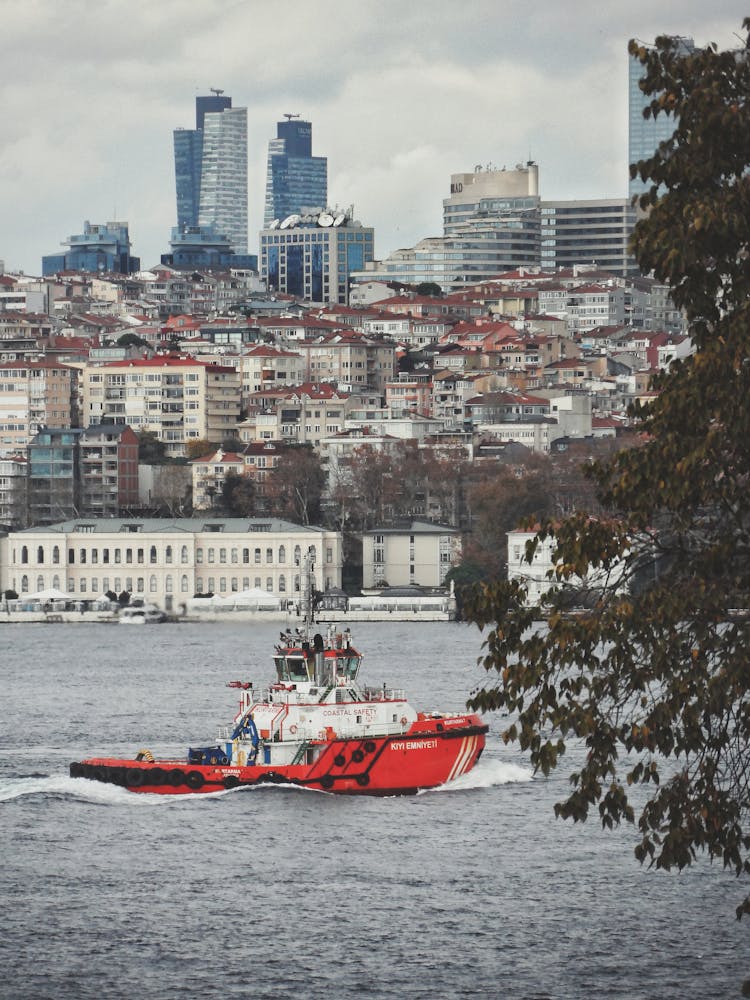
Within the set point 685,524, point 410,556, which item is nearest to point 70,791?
point 685,524

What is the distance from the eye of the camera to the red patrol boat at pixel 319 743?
3359 centimetres

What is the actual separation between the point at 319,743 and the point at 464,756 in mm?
2193

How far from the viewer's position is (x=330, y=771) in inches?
1321

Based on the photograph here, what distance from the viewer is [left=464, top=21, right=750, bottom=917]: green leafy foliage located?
14.5 m

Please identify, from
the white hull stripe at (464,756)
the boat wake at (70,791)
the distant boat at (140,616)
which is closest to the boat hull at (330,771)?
the boat wake at (70,791)

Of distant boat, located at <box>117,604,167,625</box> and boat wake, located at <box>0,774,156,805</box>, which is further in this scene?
distant boat, located at <box>117,604,167,625</box>

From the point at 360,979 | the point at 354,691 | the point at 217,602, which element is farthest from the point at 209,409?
the point at 360,979

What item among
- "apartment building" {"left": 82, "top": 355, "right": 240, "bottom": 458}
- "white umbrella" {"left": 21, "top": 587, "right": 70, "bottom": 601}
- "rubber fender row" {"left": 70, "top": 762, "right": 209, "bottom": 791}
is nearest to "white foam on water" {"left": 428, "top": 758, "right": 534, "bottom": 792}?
"rubber fender row" {"left": 70, "top": 762, "right": 209, "bottom": 791}

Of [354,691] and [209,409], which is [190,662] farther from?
[209,409]

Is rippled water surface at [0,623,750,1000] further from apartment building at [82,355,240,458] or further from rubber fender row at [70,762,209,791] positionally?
apartment building at [82,355,240,458]

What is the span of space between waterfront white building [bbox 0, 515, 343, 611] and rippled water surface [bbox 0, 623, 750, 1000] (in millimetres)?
56898

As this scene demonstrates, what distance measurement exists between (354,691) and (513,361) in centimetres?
11275

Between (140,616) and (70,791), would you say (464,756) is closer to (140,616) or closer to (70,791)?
(70,791)

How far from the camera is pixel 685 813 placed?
48.6 ft
